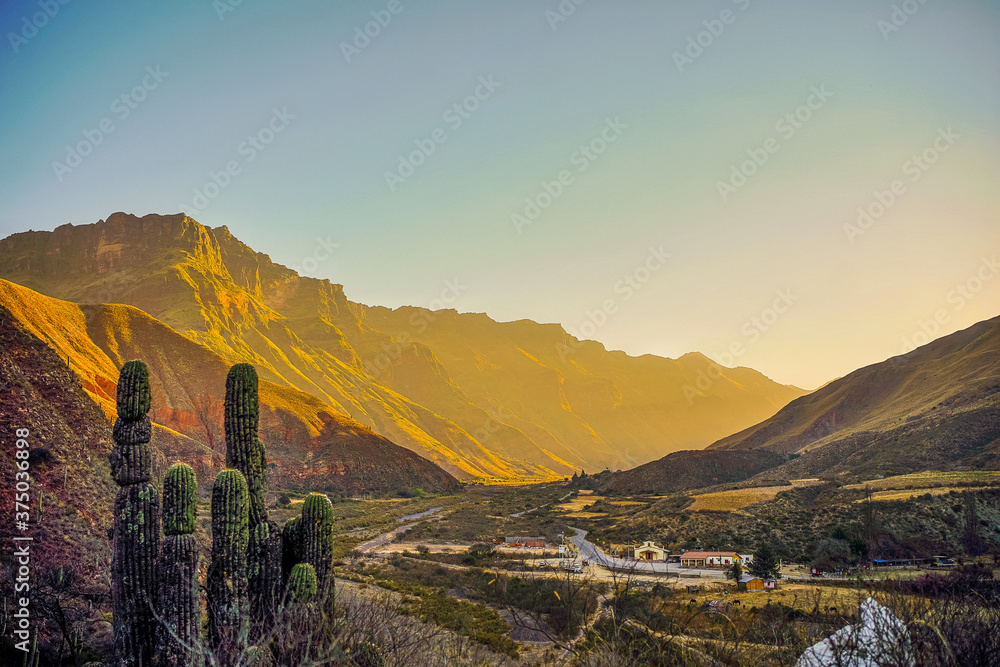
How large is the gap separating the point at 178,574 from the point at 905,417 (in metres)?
81.2

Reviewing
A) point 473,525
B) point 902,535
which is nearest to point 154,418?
point 473,525

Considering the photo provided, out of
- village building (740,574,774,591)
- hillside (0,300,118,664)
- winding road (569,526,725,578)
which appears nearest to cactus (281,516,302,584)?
hillside (0,300,118,664)

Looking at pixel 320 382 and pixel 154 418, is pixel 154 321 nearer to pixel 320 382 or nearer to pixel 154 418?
pixel 154 418

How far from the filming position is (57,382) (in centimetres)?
2425

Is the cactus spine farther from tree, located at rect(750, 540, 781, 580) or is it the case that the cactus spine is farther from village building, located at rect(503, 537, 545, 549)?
village building, located at rect(503, 537, 545, 549)

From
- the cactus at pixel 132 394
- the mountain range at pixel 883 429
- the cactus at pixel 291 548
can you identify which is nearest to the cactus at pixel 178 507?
the cactus at pixel 132 394

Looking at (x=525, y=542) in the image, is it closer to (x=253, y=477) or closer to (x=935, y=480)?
(x=935, y=480)

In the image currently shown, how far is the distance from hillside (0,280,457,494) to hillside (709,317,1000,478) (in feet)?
186

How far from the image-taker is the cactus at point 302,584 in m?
11.4

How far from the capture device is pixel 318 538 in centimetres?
1273

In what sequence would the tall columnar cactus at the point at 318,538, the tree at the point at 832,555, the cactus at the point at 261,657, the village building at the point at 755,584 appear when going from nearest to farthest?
the cactus at the point at 261,657
the tall columnar cactus at the point at 318,538
the village building at the point at 755,584
the tree at the point at 832,555

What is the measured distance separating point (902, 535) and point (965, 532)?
375cm

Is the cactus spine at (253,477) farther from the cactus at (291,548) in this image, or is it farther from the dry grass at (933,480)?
the dry grass at (933,480)

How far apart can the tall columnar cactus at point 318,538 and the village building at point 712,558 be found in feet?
110
